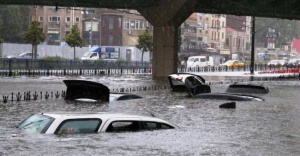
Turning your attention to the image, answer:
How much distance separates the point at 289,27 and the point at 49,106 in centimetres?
15379

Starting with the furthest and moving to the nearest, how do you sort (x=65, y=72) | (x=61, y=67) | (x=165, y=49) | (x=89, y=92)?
(x=61, y=67) → (x=65, y=72) → (x=165, y=49) → (x=89, y=92)

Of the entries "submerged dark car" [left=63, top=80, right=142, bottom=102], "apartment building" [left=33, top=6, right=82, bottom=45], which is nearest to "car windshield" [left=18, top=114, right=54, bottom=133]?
"submerged dark car" [left=63, top=80, right=142, bottom=102]

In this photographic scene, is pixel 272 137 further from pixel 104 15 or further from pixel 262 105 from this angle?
pixel 104 15

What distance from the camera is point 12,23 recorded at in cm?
9631

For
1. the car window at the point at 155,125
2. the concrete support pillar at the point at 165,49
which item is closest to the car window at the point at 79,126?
the car window at the point at 155,125

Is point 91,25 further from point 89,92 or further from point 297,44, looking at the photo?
point 89,92

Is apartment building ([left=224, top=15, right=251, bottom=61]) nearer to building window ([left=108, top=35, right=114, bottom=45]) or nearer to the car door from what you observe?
building window ([left=108, top=35, right=114, bottom=45])

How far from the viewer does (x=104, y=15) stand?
10769cm

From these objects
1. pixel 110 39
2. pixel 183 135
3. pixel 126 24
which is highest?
pixel 126 24

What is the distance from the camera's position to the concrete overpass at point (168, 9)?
160ft

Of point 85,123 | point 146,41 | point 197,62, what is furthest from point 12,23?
point 85,123

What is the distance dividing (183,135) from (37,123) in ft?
11.3

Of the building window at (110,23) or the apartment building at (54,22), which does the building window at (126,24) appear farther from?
the apartment building at (54,22)

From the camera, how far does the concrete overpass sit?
4881 cm
